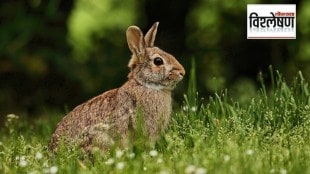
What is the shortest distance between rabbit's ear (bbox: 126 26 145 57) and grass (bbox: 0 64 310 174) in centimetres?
51

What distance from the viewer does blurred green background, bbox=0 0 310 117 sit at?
966 centimetres

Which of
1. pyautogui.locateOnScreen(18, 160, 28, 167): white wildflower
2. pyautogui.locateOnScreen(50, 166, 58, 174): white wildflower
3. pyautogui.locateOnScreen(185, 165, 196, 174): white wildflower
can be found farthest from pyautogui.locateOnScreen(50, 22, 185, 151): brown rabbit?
pyautogui.locateOnScreen(185, 165, 196, 174): white wildflower

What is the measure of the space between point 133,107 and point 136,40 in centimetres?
54

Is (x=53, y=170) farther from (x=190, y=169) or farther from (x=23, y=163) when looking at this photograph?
(x=190, y=169)

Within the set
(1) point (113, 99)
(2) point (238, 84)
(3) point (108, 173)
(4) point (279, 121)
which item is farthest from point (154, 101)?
(2) point (238, 84)

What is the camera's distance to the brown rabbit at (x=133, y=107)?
605cm

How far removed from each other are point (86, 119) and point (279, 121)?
4.35 ft

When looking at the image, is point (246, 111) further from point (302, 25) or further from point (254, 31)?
point (302, 25)

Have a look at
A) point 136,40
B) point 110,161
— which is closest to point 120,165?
point 110,161

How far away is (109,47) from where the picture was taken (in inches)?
389

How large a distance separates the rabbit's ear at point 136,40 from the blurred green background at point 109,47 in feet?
10.0

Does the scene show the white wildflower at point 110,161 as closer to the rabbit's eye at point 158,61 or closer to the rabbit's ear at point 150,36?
the rabbit's eye at point 158,61

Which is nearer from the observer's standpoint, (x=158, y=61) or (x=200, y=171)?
(x=200, y=171)

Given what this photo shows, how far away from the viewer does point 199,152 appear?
5375mm
